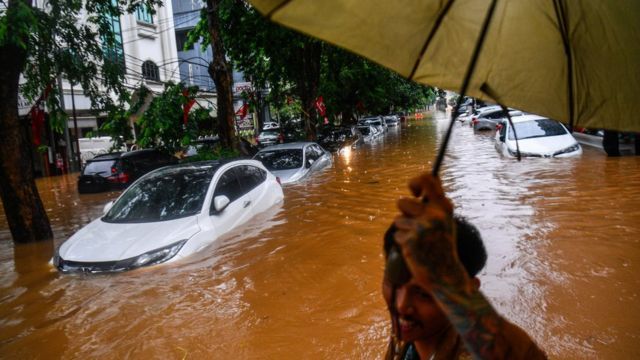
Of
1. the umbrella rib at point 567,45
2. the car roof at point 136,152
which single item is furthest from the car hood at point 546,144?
the car roof at point 136,152

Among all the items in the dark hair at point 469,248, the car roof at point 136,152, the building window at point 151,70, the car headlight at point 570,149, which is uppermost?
the building window at point 151,70

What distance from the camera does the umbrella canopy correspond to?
191 cm

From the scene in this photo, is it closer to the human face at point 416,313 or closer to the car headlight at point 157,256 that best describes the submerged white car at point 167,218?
the car headlight at point 157,256

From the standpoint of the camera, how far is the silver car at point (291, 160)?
12344 millimetres

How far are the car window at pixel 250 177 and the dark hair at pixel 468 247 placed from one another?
6.51 meters

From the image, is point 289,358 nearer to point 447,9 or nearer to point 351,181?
point 447,9

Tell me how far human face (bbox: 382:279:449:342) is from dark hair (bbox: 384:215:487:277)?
0.63 feet

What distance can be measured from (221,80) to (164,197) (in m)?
6.17

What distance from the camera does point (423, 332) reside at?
4.71 feet

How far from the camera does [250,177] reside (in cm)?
835

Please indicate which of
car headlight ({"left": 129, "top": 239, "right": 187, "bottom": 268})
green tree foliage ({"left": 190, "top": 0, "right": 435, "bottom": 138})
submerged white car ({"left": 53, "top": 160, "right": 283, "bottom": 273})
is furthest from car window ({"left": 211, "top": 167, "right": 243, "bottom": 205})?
green tree foliage ({"left": 190, "top": 0, "right": 435, "bottom": 138})

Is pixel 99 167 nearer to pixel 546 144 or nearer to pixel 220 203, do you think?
pixel 220 203

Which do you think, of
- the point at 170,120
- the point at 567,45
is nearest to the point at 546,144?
the point at 170,120

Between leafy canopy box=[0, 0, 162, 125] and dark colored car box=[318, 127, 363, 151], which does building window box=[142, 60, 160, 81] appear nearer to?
dark colored car box=[318, 127, 363, 151]
